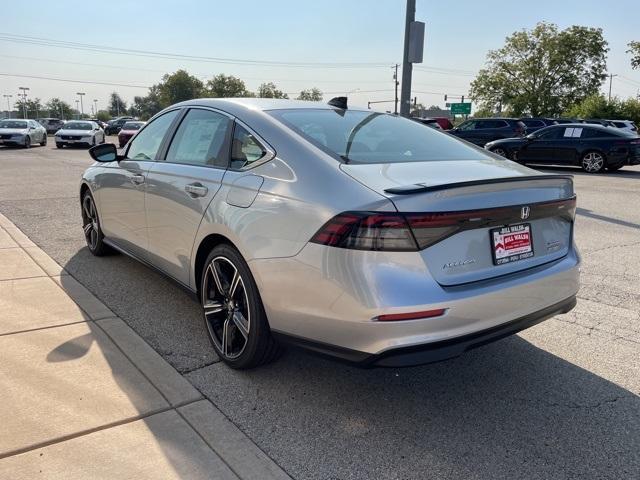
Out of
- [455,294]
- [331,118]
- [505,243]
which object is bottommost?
[455,294]

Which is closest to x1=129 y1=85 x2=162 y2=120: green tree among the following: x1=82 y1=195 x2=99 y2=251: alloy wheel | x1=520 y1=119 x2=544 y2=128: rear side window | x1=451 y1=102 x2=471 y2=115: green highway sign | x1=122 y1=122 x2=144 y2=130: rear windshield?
x1=451 y1=102 x2=471 y2=115: green highway sign

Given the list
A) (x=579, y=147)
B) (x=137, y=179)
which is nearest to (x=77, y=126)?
(x=579, y=147)

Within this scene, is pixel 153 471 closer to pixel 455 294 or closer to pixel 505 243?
pixel 455 294

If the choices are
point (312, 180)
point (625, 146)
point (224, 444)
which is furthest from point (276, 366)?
point (625, 146)

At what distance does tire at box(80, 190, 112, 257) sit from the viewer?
5414 mm

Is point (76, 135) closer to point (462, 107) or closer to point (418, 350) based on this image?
point (418, 350)

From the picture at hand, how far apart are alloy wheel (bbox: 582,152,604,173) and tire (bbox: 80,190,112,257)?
15286 millimetres

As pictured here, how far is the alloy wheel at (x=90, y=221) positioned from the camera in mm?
5480

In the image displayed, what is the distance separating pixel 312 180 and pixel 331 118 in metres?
1.03

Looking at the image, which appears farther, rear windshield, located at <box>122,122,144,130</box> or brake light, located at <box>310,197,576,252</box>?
rear windshield, located at <box>122,122,144,130</box>

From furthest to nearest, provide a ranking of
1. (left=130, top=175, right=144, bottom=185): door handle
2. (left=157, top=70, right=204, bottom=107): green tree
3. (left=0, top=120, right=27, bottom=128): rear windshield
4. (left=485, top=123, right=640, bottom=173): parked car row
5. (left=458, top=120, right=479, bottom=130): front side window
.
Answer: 1. (left=157, top=70, right=204, bottom=107): green tree
2. (left=0, top=120, right=27, bottom=128): rear windshield
3. (left=458, top=120, right=479, bottom=130): front side window
4. (left=485, top=123, right=640, bottom=173): parked car row
5. (left=130, top=175, right=144, bottom=185): door handle

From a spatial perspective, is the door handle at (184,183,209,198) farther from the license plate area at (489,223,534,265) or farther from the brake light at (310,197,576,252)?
the license plate area at (489,223,534,265)

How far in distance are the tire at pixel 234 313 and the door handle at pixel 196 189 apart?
1.22ft

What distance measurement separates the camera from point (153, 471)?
2.36 meters
